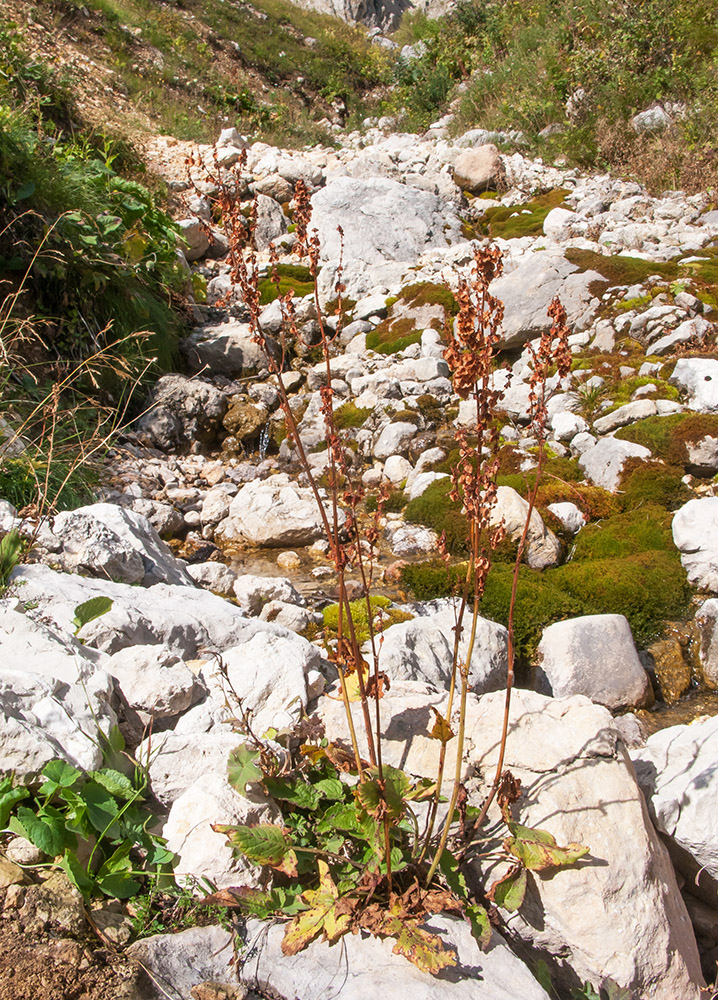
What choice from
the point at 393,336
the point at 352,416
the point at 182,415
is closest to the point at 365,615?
the point at 352,416

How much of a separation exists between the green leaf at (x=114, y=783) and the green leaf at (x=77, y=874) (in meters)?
0.22

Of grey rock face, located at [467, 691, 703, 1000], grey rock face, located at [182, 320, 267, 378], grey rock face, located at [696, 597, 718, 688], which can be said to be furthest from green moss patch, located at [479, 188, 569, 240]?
grey rock face, located at [467, 691, 703, 1000]

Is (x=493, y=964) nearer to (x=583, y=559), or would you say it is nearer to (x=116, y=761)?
(x=116, y=761)

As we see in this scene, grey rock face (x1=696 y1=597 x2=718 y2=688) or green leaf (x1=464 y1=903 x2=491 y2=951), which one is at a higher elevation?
green leaf (x1=464 y1=903 x2=491 y2=951)

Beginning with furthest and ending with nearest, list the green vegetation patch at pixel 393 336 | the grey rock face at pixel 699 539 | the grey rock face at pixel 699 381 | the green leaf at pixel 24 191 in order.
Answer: the green vegetation patch at pixel 393 336 < the grey rock face at pixel 699 381 < the green leaf at pixel 24 191 < the grey rock face at pixel 699 539

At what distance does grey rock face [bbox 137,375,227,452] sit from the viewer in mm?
7395

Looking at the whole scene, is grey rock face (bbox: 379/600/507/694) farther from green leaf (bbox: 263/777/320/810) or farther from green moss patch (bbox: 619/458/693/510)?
green moss patch (bbox: 619/458/693/510)

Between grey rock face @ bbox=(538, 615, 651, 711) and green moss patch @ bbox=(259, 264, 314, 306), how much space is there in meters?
7.86

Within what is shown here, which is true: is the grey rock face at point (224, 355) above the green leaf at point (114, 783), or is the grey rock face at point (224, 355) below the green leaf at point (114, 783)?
below

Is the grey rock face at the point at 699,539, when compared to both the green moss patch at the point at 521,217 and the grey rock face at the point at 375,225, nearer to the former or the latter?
the grey rock face at the point at 375,225

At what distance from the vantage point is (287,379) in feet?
29.1

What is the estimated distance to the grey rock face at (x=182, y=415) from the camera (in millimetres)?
7395

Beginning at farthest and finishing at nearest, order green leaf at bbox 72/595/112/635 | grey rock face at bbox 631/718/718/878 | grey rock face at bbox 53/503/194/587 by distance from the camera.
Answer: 1. grey rock face at bbox 53/503/194/587
2. green leaf at bbox 72/595/112/635
3. grey rock face at bbox 631/718/718/878

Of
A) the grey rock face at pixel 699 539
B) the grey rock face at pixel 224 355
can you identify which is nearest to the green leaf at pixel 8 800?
the grey rock face at pixel 699 539
